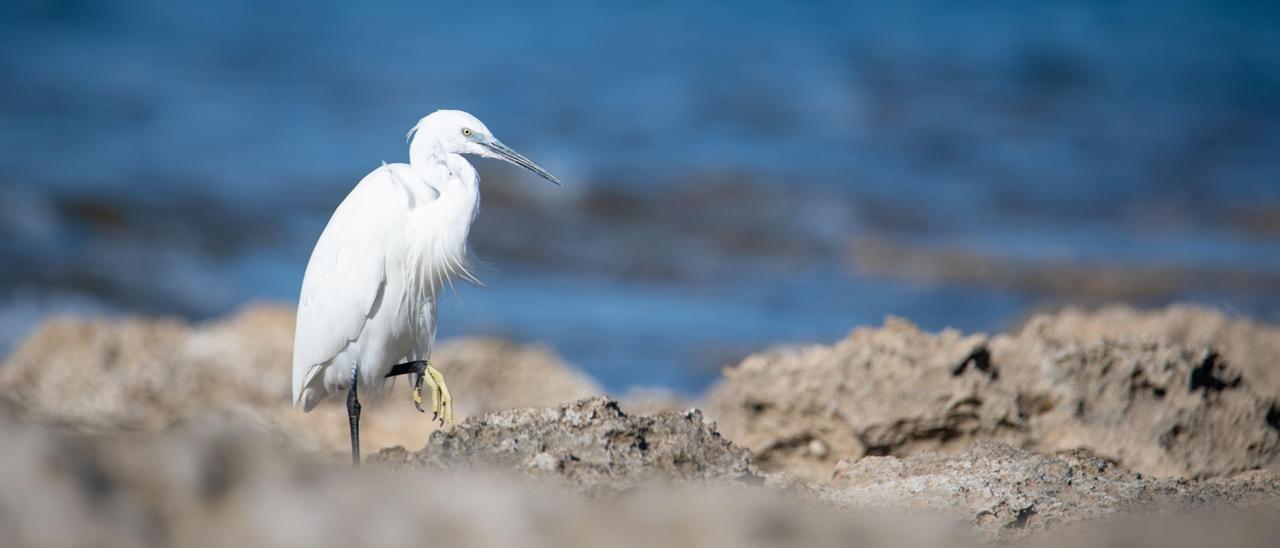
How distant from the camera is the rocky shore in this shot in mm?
2039

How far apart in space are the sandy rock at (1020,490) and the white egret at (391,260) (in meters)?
1.79

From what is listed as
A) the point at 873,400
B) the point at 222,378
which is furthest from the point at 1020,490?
the point at 222,378

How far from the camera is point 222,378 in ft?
19.0

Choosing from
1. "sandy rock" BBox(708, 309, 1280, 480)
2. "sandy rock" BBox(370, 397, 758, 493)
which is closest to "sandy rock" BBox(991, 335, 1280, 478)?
"sandy rock" BBox(708, 309, 1280, 480)

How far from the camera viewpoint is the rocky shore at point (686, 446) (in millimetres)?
2039

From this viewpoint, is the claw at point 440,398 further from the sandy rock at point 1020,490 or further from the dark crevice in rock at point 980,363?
A: the dark crevice in rock at point 980,363

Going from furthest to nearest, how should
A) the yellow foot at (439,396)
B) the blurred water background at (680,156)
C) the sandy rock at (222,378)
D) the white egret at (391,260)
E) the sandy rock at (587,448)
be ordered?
the blurred water background at (680,156)
the sandy rock at (222,378)
the white egret at (391,260)
the yellow foot at (439,396)
the sandy rock at (587,448)

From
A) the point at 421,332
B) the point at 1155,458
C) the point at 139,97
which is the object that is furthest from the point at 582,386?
the point at 139,97

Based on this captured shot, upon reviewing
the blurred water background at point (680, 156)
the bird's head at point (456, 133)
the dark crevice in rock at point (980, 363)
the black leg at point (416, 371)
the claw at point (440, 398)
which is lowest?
the dark crevice in rock at point (980, 363)

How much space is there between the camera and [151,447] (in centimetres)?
209

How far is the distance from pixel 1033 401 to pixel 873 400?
1.79 feet

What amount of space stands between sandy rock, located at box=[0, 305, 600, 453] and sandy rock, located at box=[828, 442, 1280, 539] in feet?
7.68

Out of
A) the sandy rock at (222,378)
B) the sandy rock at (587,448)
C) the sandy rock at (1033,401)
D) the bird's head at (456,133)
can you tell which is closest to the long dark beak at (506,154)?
the bird's head at (456,133)

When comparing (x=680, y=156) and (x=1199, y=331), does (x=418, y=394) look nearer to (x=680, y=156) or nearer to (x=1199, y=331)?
(x=1199, y=331)
